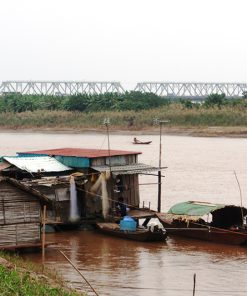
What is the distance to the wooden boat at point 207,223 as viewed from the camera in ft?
54.5

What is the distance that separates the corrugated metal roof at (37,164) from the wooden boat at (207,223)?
116 inches

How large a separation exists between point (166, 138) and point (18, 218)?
42.3 meters

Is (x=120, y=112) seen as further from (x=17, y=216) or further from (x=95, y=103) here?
(x=17, y=216)

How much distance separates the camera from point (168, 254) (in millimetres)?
15758

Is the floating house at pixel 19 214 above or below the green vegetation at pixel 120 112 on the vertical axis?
below

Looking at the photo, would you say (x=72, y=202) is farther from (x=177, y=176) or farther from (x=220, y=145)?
(x=220, y=145)

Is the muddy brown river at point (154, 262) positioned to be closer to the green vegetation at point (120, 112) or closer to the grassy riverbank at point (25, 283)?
the grassy riverbank at point (25, 283)

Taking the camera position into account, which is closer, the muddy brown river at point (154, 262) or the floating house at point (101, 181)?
the muddy brown river at point (154, 262)

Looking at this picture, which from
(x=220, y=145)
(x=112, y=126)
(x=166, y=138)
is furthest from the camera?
(x=112, y=126)

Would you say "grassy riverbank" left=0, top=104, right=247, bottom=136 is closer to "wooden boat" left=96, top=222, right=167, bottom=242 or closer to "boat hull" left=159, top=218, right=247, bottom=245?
"boat hull" left=159, top=218, right=247, bottom=245

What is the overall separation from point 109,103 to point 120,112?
327 cm

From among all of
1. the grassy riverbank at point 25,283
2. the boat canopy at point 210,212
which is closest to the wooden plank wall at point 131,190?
Result: the boat canopy at point 210,212

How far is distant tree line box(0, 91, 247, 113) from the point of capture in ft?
208

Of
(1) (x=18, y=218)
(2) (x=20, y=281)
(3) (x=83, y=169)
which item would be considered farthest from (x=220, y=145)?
(2) (x=20, y=281)
